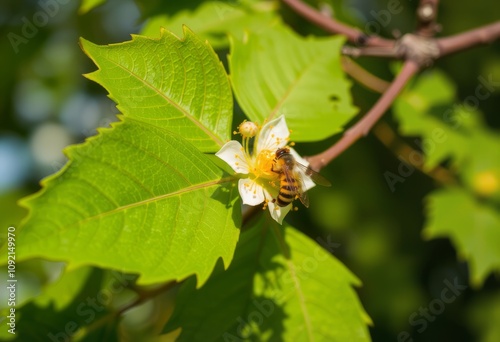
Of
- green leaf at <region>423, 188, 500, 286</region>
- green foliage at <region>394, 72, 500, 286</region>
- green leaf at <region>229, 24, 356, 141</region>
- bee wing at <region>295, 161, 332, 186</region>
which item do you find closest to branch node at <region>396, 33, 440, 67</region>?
green leaf at <region>229, 24, 356, 141</region>

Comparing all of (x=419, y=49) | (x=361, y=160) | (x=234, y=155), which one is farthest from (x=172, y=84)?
(x=361, y=160)

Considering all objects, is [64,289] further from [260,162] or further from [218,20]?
[218,20]

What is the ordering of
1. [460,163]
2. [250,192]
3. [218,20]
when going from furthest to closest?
[460,163], [218,20], [250,192]

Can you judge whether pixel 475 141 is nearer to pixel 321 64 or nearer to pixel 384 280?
pixel 384 280

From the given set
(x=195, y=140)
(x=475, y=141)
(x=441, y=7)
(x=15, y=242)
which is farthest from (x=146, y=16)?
(x=441, y=7)

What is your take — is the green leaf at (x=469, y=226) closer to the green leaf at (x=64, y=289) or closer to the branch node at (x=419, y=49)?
the branch node at (x=419, y=49)
